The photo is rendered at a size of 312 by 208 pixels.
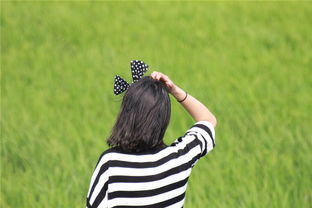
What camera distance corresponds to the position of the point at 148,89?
1.31m

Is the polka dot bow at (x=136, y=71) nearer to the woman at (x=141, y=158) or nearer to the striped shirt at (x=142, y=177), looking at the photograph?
the woman at (x=141, y=158)

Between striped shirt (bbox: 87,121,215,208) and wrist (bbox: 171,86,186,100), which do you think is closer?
striped shirt (bbox: 87,121,215,208)

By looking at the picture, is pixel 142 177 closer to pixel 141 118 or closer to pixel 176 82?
pixel 141 118

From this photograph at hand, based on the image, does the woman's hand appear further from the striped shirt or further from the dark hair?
the striped shirt

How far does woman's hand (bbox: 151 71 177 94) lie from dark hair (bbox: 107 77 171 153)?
0.06ft

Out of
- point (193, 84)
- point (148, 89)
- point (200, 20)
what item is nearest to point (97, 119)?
point (193, 84)

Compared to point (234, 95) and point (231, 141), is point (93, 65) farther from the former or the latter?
point (231, 141)

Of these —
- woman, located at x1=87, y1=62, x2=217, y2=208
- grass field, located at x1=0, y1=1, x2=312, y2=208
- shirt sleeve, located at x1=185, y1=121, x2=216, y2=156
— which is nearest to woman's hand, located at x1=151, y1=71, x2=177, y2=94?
woman, located at x1=87, y1=62, x2=217, y2=208

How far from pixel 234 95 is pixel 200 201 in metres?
1.19

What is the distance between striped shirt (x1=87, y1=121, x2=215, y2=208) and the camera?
50.9 inches

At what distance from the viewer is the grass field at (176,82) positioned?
102 inches

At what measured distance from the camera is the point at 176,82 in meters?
3.65

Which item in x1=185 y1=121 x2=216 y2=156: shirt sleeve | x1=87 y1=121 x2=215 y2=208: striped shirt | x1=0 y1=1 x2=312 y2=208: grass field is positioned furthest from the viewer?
x1=0 y1=1 x2=312 y2=208: grass field

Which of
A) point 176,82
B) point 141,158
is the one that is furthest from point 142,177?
point 176,82
